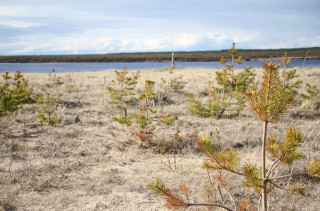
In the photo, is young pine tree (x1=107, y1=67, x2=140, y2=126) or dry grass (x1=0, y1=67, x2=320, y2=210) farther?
young pine tree (x1=107, y1=67, x2=140, y2=126)

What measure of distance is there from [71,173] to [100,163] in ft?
1.54

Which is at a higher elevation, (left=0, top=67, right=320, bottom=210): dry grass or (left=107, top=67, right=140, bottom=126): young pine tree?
(left=107, top=67, right=140, bottom=126): young pine tree

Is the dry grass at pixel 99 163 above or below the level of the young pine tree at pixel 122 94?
below

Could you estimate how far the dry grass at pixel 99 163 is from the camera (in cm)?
269

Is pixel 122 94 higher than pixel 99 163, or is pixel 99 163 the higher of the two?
pixel 122 94

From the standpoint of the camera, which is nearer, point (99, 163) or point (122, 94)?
point (99, 163)

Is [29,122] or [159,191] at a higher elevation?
[159,191]

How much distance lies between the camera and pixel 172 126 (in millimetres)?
5328

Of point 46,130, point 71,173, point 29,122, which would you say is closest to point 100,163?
point 71,173

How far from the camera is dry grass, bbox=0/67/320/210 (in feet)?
8.83

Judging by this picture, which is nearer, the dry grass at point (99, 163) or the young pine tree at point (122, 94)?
the dry grass at point (99, 163)

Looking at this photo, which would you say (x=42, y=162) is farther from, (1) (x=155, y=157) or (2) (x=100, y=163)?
(1) (x=155, y=157)

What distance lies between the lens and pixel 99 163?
145 inches

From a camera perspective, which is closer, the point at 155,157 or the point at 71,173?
the point at 71,173
